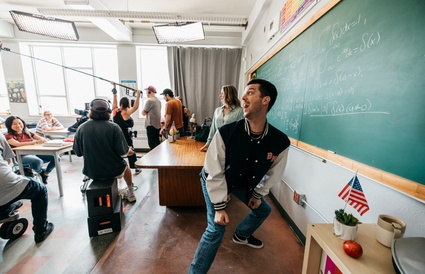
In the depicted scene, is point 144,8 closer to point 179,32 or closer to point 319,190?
point 179,32

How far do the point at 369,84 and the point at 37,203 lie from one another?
2.73 m

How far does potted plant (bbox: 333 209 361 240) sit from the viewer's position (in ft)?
A: 2.27

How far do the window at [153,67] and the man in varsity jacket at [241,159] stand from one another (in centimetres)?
413

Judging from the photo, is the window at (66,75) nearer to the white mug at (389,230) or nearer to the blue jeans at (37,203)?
the blue jeans at (37,203)

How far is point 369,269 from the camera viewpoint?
578 mm

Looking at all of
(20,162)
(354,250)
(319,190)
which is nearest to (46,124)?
(20,162)

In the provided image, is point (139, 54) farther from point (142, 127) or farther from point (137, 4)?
point (142, 127)

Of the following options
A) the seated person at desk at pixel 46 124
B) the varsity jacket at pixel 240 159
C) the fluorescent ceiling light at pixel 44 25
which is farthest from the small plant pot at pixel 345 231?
the seated person at desk at pixel 46 124

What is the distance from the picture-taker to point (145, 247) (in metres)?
1.56

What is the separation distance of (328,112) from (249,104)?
0.62m

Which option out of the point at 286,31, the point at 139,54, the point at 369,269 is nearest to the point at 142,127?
the point at 139,54

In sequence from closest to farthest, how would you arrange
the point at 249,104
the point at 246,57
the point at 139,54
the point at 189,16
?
the point at 249,104 < the point at 189,16 < the point at 246,57 < the point at 139,54

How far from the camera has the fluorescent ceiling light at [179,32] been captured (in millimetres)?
2697

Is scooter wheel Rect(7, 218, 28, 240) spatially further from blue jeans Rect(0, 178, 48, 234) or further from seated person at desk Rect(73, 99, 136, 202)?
seated person at desk Rect(73, 99, 136, 202)
